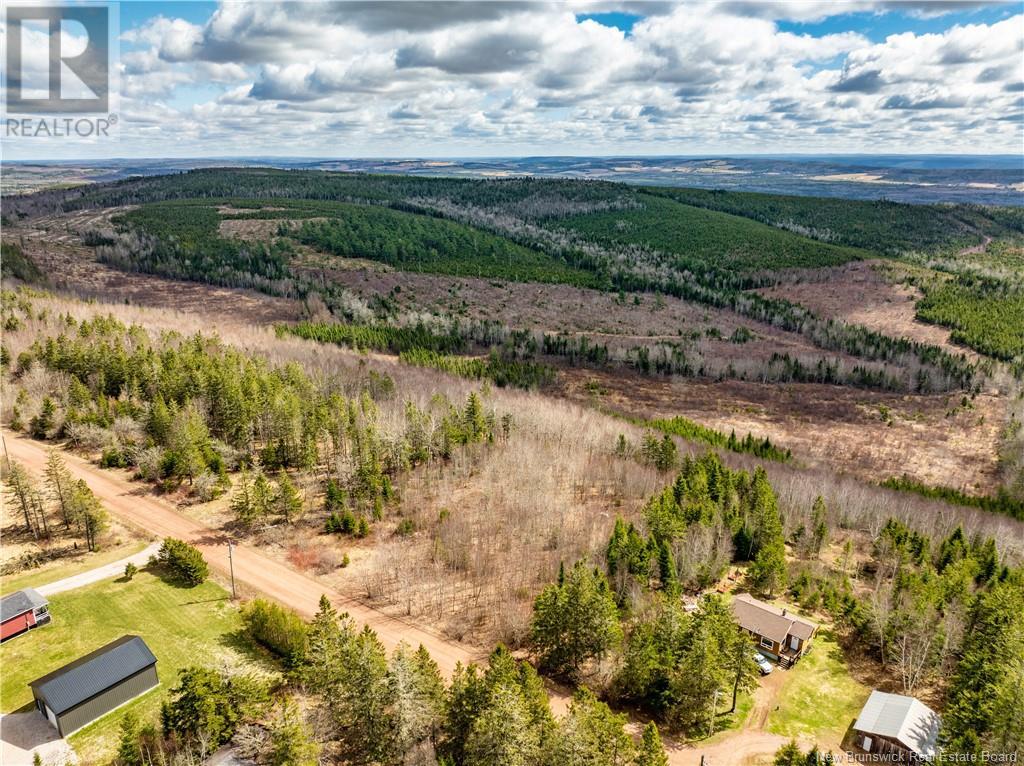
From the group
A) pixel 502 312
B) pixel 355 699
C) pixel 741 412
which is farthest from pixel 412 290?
pixel 355 699

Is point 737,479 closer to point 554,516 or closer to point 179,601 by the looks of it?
point 554,516

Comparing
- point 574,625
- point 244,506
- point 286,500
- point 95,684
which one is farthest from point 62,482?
point 574,625

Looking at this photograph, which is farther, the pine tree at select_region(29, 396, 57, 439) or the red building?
the pine tree at select_region(29, 396, 57, 439)

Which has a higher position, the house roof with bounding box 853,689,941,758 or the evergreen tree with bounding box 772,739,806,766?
the evergreen tree with bounding box 772,739,806,766

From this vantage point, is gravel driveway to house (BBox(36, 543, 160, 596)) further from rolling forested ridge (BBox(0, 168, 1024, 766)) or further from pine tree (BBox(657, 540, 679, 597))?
pine tree (BBox(657, 540, 679, 597))

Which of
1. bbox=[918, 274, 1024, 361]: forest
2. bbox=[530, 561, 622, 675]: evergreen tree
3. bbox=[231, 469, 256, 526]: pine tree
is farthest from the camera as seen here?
bbox=[918, 274, 1024, 361]: forest

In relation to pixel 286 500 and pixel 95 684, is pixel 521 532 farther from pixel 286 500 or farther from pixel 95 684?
pixel 95 684

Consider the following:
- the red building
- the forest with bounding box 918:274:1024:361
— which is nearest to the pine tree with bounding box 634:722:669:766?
the red building

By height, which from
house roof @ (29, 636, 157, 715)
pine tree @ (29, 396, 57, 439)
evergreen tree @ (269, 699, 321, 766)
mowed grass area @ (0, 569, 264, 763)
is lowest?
mowed grass area @ (0, 569, 264, 763)
